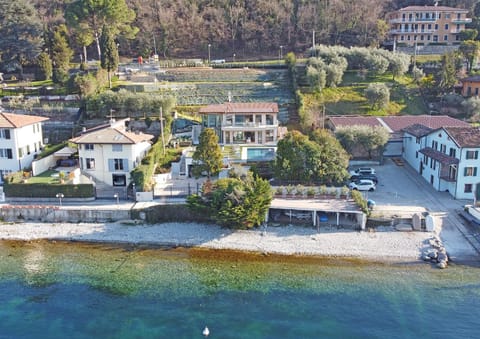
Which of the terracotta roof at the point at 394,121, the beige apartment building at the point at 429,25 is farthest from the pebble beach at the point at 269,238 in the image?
the beige apartment building at the point at 429,25

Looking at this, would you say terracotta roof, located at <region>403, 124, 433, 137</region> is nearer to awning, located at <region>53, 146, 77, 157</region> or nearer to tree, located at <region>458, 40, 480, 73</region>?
tree, located at <region>458, 40, 480, 73</region>

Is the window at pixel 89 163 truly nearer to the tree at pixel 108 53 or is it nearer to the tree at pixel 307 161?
the tree at pixel 307 161

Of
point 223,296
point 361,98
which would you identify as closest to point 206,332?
point 223,296

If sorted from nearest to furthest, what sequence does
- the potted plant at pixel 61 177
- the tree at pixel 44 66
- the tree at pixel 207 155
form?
the tree at pixel 207 155 → the potted plant at pixel 61 177 → the tree at pixel 44 66

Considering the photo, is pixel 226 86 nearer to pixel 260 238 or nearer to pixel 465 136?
pixel 465 136

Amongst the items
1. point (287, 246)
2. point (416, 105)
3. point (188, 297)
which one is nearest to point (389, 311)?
point (287, 246)

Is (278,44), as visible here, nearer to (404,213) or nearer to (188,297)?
(404,213)
